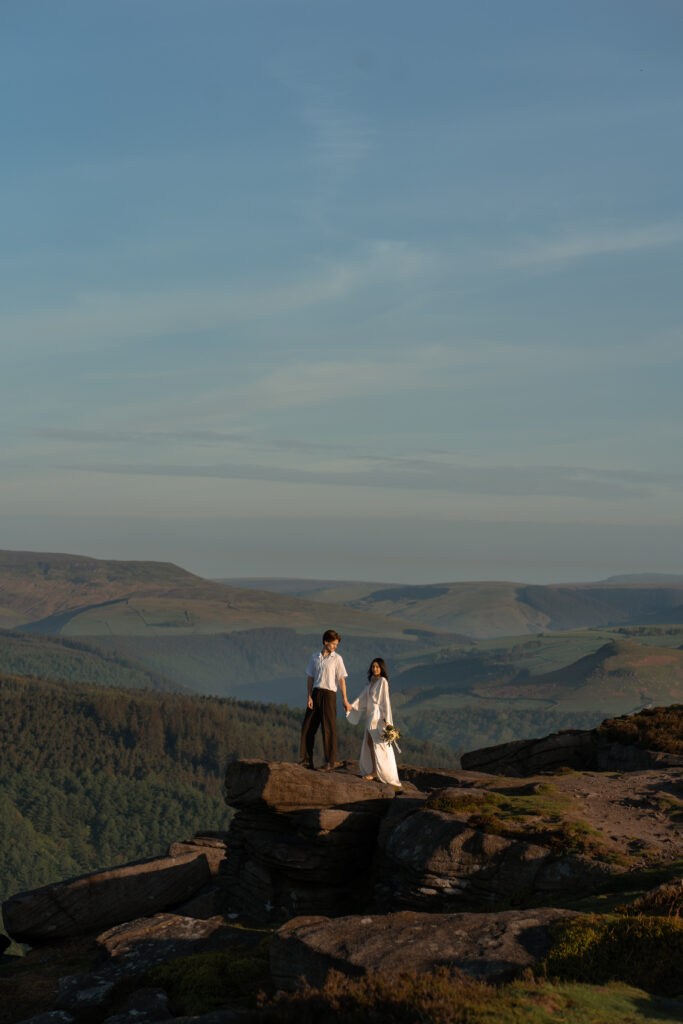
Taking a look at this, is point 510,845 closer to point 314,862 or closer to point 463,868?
point 463,868

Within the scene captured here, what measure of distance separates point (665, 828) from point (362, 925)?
12.6 m

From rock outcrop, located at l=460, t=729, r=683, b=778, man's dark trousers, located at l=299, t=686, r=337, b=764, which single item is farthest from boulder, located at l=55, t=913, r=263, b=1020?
rock outcrop, located at l=460, t=729, r=683, b=778

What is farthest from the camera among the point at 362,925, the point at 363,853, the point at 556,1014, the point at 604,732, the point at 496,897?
the point at 604,732

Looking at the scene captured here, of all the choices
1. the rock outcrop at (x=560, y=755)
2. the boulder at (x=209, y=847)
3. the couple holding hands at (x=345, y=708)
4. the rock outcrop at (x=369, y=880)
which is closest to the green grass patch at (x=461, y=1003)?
the rock outcrop at (x=369, y=880)

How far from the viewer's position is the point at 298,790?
30297 mm

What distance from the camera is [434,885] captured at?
2480cm

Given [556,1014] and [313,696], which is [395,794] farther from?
[556,1014]

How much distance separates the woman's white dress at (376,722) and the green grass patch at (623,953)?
47.2 feet

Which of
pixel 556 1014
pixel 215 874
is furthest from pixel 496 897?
pixel 215 874

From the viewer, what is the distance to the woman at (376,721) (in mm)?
30797

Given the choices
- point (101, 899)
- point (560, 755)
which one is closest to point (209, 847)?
point (101, 899)

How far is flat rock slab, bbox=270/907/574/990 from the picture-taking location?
15.8 meters

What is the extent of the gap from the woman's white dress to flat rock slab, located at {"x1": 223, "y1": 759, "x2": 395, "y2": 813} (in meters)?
1.23

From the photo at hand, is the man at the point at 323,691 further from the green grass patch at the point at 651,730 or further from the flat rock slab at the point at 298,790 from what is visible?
the green grass patch at the point at 651,730
